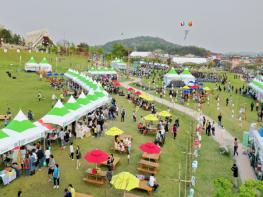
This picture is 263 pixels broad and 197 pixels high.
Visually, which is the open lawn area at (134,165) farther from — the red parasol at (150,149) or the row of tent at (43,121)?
the row of tent at (43,121)

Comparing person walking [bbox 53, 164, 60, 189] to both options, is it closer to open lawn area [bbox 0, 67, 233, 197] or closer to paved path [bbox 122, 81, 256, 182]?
open lawn area [bbox 0, 67, 233, 197]

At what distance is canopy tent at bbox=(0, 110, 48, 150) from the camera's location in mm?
12438

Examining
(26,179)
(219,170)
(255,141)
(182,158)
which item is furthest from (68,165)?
(255,141)

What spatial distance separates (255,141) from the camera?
15.1m

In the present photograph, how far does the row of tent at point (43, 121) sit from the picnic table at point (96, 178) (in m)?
3.23

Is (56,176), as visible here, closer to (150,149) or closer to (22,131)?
(22,131)

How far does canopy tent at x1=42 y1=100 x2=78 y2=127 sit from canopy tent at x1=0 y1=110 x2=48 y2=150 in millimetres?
1622

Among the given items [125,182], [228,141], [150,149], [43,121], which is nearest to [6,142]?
[43,121]

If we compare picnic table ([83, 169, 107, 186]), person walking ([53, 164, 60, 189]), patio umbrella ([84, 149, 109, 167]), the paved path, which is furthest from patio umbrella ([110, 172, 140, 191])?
the paved path

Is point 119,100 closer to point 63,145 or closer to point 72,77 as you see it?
point 72,77

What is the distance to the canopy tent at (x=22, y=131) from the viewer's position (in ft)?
40.8

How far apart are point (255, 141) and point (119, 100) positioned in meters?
17.0

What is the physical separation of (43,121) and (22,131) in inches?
99.8

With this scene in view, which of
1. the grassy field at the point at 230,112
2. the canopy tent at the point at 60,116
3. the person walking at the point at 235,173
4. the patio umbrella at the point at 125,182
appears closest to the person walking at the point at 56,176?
the patio umbrella at the point at 125,182
